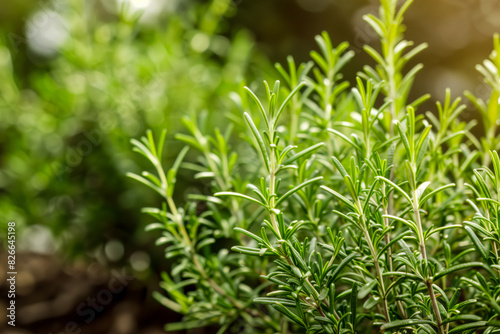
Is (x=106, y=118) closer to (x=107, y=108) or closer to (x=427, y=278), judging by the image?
(x=107, y=108)

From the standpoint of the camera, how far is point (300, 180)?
533mm

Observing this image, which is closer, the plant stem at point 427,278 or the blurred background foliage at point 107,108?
the plant stem at point 427,278

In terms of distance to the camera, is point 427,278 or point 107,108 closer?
point 427,278

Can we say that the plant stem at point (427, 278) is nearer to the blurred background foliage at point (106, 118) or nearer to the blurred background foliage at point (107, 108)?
the blurred background foliage at point (106, 118)

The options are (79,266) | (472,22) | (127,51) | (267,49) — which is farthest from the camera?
(267,49)

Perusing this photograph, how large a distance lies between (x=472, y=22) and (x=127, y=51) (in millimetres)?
1477

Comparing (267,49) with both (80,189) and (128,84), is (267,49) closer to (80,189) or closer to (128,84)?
(128,84)

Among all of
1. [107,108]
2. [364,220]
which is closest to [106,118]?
[107,108]

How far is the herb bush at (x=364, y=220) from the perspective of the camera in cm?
43

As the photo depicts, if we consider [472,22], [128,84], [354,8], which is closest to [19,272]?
[128,84]

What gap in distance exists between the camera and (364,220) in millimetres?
437

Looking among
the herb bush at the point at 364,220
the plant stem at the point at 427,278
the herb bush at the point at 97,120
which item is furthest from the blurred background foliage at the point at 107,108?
the plant stem at the point at 427,278

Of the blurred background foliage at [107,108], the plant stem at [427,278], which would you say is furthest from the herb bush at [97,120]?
the plant stem at [427,278]

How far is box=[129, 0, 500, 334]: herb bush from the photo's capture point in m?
0.43
